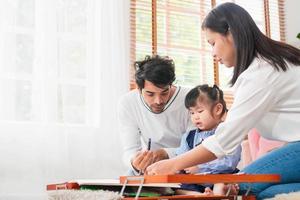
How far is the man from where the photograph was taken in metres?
1.86

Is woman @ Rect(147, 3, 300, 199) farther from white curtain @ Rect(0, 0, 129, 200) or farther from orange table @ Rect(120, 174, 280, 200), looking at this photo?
white curtain @ Rect(0, 0, 129, 200)

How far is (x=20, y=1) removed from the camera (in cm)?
242

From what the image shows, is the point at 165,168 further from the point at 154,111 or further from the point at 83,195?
the point at 154,111

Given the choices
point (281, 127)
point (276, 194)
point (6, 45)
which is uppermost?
point (6, 45)

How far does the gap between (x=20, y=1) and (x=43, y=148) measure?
2.58 ft

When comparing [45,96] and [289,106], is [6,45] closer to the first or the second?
[45,96]

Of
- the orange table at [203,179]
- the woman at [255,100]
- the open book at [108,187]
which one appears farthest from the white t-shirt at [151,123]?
the orange table at [203,179]

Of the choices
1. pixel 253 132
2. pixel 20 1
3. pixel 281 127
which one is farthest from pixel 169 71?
pixel 20 1

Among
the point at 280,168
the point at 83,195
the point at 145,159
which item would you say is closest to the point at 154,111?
the point at 145,159

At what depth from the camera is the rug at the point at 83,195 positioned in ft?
3.06

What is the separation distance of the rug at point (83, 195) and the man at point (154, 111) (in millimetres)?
799

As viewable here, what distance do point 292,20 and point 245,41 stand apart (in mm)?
2477

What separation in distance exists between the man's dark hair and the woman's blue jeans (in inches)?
29.4

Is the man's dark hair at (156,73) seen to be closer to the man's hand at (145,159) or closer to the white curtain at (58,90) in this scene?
the man's hand at (145,159)
